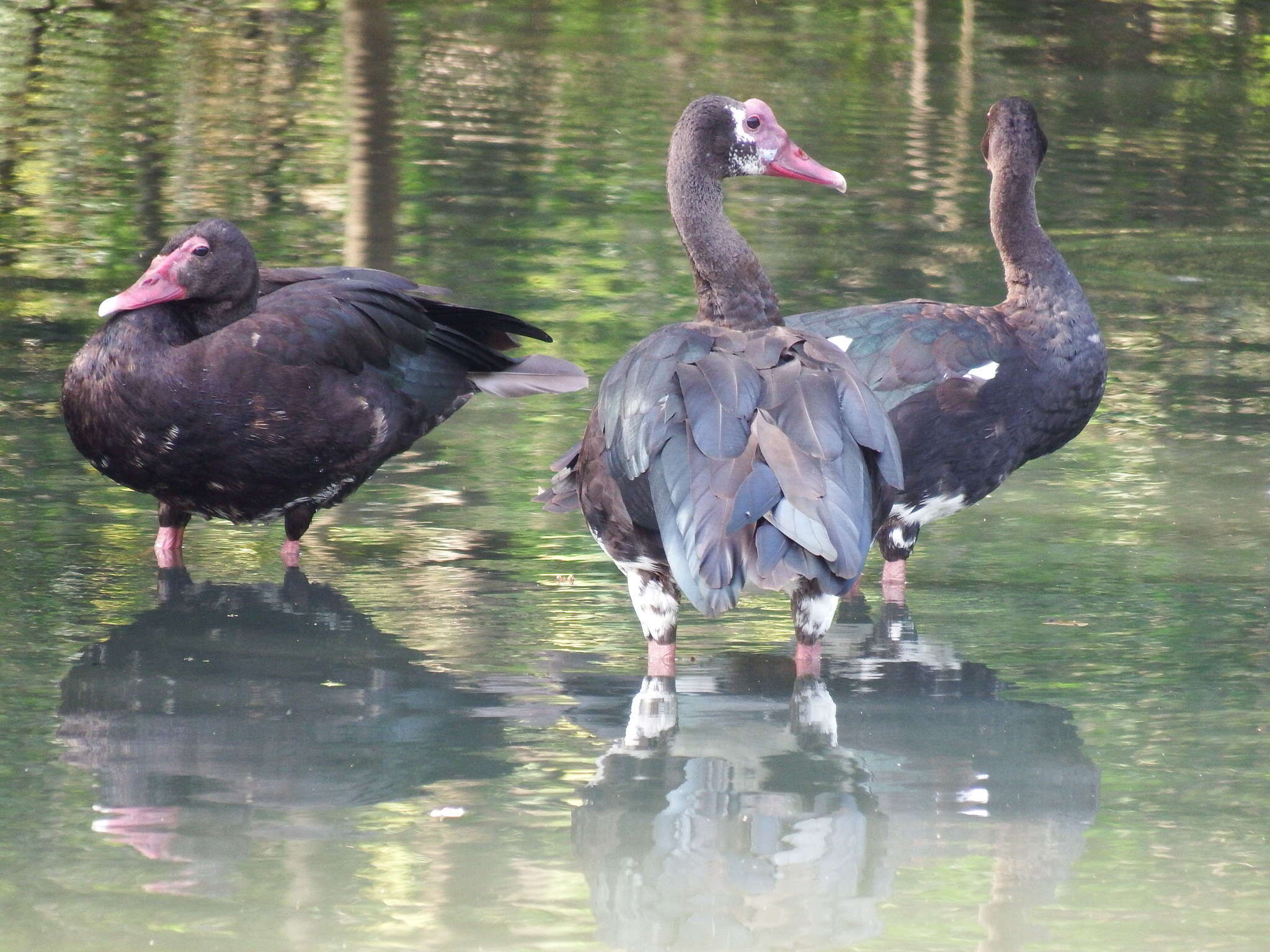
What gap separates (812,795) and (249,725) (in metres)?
1.61

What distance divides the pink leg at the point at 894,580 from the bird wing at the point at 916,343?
57cm

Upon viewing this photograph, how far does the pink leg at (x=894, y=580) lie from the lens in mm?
6785

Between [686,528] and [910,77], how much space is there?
1614 centimetres

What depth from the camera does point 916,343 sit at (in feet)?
22.6

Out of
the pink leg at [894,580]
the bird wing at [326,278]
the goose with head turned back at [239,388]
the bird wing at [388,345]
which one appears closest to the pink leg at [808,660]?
the pink leg at [894,580]

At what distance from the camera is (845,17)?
83.5 feet

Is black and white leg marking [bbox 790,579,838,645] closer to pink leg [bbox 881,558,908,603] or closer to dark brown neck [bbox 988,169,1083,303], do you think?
pink leg [bbox 881,558,908,603]

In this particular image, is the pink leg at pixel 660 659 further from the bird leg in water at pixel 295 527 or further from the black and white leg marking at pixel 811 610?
the bird leg in water at pixel 295 527

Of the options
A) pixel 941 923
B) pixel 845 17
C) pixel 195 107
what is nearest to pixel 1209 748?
pixel 941 923

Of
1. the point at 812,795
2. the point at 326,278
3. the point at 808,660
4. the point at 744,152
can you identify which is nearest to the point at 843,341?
the point at 744,152

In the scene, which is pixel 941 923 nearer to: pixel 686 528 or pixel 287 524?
pixel 686 528

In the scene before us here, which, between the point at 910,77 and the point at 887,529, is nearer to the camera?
the point at 887,529

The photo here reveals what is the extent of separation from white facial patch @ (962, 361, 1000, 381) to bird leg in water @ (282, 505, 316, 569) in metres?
2.46

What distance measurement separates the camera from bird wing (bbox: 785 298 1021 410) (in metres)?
6.79
